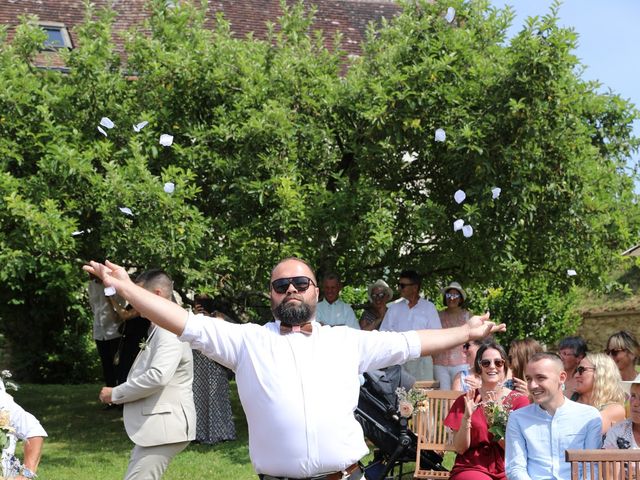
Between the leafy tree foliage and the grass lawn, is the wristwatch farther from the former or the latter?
the leafy tree foliage

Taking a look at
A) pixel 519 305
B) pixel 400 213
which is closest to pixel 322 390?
pixel 400 213

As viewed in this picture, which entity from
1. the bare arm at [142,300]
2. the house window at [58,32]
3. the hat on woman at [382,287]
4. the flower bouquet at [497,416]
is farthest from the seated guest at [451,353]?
the house window at [58,32]

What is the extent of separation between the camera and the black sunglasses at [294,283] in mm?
4816

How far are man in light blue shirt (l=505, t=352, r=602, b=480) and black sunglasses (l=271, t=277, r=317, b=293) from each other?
2238 millimetres

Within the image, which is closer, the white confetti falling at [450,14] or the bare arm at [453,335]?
the bare arm at [453,335]

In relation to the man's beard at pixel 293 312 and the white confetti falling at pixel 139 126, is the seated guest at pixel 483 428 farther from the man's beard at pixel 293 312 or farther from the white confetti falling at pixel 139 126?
the white confetti falling at pixel 139 126

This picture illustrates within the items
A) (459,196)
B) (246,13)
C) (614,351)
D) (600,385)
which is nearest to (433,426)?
(614,351)

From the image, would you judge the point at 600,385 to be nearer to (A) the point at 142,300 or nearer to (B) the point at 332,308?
(A) the point at 142,300

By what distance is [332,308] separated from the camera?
482 inches

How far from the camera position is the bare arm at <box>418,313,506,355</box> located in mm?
4855

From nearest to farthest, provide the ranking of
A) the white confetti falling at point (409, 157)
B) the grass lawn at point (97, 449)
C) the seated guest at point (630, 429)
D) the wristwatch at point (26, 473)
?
the wristwatch at point (26, 473) < the seated guest at point (630, 429) < the grass lawn at point (97, 449) < the white confetti falling at point (409, 157)

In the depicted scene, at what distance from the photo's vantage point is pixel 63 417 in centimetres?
1502

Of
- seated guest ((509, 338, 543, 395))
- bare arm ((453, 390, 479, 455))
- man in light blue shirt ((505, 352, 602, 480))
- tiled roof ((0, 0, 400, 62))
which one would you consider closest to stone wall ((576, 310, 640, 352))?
tiled roof ((0, 0, 400, 62))

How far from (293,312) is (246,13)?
922 inches
